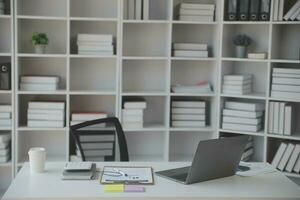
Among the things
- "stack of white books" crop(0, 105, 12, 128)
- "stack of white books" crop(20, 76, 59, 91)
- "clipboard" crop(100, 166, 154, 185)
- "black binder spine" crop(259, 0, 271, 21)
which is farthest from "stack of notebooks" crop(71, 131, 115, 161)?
"black binder spine" crop(259, 0, 271, 21)

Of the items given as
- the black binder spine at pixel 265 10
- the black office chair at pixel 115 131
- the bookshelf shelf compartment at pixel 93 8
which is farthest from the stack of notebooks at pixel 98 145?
the black binder spine at pixel 265 10

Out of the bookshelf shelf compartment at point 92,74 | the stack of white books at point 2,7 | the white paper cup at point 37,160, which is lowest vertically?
the white paper cup at point 37,160

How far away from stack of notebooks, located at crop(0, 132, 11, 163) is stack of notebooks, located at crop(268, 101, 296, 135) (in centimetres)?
231

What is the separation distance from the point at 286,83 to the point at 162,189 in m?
1.97

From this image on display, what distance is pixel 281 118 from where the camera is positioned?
12.7 ft

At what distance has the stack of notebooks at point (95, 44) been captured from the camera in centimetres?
396

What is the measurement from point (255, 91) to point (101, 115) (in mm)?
1476

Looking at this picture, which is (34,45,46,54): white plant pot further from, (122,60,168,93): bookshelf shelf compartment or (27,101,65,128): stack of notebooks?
(122,60,168,93): bookshelf shelf compartment

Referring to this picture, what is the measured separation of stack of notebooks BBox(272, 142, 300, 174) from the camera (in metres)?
3.82

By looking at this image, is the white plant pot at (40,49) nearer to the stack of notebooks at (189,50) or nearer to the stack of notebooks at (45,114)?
the stack of notebooks at (45,114)

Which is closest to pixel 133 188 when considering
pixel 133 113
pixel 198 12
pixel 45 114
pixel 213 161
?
pixel 213 161

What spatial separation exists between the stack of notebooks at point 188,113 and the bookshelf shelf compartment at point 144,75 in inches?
10.1

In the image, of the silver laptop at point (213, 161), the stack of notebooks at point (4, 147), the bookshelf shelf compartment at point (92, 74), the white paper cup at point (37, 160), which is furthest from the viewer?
the bookshelf shelf compartment at point (92, 74)

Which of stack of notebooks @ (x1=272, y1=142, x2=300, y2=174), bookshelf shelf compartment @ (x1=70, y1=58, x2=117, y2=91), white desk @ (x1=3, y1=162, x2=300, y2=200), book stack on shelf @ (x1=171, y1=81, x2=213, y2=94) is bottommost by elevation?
stack of notebooks @ (x1=272, y1=142, x2=300, y2=174)
